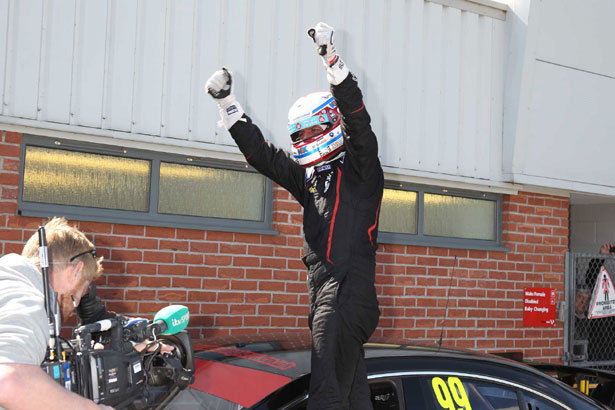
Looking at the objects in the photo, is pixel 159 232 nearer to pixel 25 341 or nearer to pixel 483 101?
pixel 483 101

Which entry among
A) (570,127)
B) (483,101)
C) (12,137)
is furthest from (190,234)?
(570,127)

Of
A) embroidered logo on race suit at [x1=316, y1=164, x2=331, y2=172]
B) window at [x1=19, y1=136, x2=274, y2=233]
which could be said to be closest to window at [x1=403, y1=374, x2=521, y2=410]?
embroidered logo on race suit at [x1=316, y1=164, x2=331, y2=172]

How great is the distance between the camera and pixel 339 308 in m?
3.26

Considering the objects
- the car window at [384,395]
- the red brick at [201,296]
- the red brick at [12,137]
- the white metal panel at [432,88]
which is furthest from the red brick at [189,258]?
the car window at [384,395]

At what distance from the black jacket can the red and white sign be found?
17.1 feet

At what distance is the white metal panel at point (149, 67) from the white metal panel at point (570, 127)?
3.90m

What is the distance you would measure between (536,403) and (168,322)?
5.86ft

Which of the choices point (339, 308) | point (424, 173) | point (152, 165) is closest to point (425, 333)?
point (424, 173)

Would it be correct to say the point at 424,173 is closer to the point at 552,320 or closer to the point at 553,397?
the point at 552,320

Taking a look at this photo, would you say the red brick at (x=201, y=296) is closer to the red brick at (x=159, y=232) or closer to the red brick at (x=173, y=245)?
the red brick at (x=173, y=245)

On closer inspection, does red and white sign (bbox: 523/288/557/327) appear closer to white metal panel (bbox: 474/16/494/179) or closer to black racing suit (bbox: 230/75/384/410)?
white metal panel (bbox: 474/16/494/179)

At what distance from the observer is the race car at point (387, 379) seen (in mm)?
3018

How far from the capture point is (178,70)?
20.4 feet

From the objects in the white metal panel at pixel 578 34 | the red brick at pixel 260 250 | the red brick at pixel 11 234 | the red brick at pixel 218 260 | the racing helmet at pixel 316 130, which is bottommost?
the red brick at pixel 218 260
